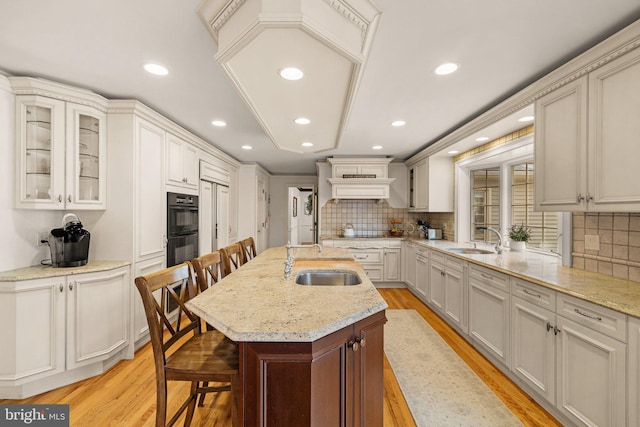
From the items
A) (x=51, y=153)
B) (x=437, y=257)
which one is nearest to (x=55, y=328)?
(x=51, y=153)

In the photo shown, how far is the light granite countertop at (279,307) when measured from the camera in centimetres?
108

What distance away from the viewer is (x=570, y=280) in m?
1.86

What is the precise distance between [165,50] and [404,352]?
302cm

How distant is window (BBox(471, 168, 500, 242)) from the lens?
3721 millimetres

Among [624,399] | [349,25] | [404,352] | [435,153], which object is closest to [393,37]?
[349,25]

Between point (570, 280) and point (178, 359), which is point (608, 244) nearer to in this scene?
point (570, 280)

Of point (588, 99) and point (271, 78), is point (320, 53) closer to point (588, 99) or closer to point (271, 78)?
point (271, 78)

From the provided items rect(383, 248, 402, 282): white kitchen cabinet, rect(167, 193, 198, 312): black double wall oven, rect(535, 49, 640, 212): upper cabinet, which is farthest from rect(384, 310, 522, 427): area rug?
rect(167, 193, 198, 312): black double wall oven

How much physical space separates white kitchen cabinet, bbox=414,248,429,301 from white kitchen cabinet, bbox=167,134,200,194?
128 inches

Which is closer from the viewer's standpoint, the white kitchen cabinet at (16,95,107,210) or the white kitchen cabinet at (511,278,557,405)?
the white kitchen cabinet at (511,278,557,405)

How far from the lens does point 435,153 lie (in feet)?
13.8

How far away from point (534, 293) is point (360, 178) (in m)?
3.41

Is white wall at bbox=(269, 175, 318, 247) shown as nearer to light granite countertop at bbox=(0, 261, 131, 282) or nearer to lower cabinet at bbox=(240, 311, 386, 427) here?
light granite countertop at bbox=(0, 261, 131, 282)

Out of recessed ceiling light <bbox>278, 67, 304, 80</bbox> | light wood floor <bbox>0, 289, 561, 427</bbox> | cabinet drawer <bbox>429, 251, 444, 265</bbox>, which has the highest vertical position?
recessed ceiling light <bbox>278, 67, 304, 80</bbox>
